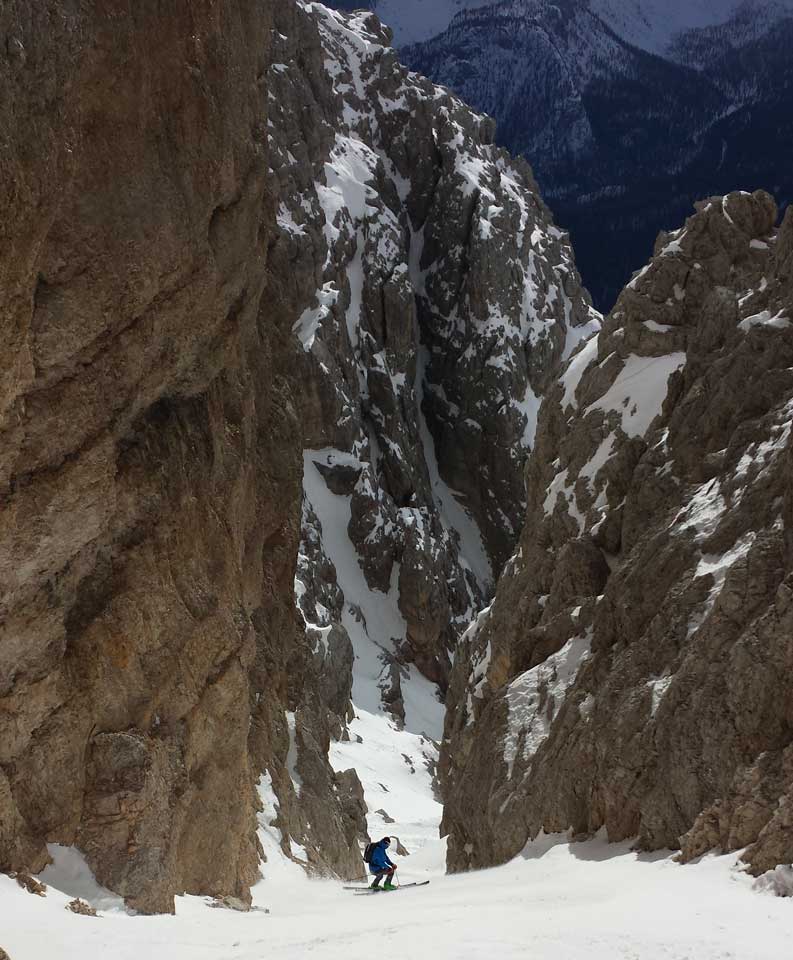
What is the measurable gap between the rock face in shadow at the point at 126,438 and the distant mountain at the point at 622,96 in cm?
12251

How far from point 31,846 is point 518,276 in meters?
96.7

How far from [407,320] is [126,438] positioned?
84.8 metres

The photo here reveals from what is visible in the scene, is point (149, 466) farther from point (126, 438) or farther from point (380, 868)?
point (380, 868)

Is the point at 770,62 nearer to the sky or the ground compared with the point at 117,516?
nearer to the sky

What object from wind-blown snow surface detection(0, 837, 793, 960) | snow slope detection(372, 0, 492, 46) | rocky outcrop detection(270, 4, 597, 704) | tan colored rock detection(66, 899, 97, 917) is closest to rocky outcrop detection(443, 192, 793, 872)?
wind-blown snow surface detection(0, 837, 793, 960)

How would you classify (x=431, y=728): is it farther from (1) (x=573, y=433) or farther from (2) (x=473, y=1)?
(2) (x=473, y=1)

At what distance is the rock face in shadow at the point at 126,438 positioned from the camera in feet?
46.7

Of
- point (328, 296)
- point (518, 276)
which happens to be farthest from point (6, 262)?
point (518, 276)

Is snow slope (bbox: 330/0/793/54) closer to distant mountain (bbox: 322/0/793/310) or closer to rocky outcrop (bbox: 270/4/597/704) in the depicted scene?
distant mountain (bbox: 322/0/793/310)

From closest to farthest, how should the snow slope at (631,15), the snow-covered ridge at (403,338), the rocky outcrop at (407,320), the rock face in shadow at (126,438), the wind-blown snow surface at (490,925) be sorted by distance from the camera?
the wind-blown snow surface at (490,925) → the rock face in shadow at (126,438) → the snow-covered ridge at (403,338) → the rocky outcrop at (407,320) → the snow slope at (631,15)

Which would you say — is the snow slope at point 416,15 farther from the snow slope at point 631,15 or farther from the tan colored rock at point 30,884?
the tan colored rock at point 30,884

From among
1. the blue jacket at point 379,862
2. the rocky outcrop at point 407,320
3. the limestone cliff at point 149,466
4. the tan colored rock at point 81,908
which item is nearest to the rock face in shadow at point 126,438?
the limestone cliff at point 149,466

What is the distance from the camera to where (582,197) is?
158750 mm

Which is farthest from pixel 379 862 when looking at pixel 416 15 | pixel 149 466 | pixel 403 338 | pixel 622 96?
pixel 416 15
